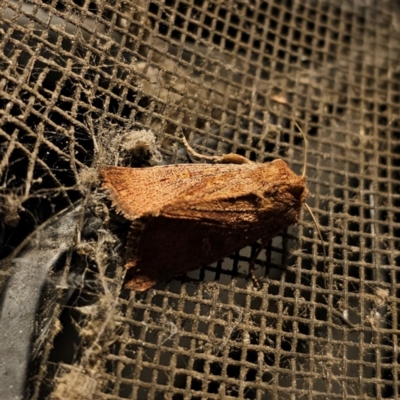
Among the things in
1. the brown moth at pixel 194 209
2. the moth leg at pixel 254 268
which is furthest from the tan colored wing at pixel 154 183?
the moth leg at pixel 254 268

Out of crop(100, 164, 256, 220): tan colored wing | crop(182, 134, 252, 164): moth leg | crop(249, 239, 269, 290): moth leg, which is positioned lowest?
crop(249, 239, 269, 290): moth leg

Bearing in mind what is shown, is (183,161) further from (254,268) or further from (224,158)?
(254,268)

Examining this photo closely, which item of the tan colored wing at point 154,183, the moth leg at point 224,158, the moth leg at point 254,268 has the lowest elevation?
the moth leg at point 254,268

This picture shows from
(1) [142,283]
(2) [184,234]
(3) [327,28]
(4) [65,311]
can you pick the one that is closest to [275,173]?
(2) [184,234]

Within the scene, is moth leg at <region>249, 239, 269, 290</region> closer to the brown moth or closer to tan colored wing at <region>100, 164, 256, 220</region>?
the brown moth

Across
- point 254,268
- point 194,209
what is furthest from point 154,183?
point 254,268

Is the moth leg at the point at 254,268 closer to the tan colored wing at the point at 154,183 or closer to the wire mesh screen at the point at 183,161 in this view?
the wire mesh screen at the point at 183,161

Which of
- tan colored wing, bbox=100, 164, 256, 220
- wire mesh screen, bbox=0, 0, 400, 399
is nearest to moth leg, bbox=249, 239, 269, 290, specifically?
wire mesh screen, bbox=0, 0, 400, 399
